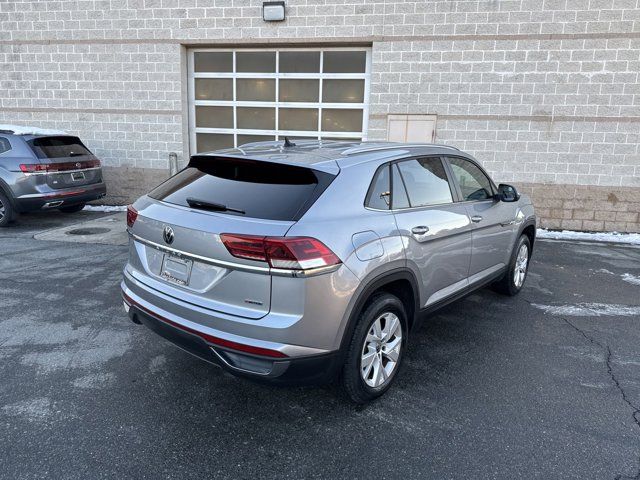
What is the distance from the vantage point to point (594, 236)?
28.3 feet

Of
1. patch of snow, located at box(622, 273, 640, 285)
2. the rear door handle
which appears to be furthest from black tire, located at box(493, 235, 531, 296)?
the rear door handle

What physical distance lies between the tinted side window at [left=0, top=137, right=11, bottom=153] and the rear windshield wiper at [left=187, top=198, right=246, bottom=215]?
7.07 metres

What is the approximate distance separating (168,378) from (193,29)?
8.55 meters

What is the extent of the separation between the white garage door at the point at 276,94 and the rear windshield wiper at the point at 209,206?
7.31 metres

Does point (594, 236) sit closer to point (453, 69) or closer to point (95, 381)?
point (453, 69)

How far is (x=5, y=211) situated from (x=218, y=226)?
7.48 meters

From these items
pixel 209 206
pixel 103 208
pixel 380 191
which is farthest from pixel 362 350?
pixel 103 208

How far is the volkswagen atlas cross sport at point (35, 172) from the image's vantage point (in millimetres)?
7965

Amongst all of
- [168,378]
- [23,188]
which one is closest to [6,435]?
[168,378]

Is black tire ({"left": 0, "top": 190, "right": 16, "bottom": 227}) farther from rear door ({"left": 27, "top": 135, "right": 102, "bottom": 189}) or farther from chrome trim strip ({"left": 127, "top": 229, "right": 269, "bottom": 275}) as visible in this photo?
chrome trim strip ({"left": 127, "top": 229, "right": 269, "bottom": 275})

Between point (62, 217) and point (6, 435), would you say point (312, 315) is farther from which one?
point (62, 217)

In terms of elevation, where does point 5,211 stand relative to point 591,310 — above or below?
above

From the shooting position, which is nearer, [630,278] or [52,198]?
[630,278]

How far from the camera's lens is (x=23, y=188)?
7.97 meters
